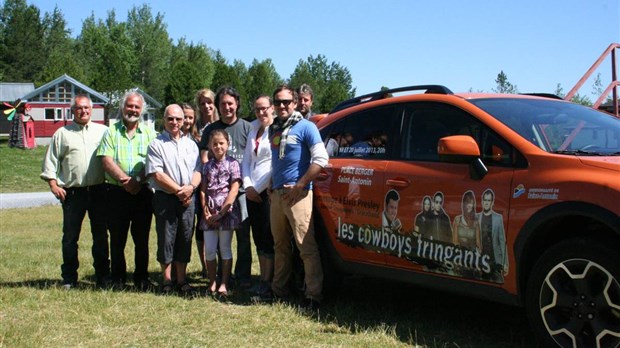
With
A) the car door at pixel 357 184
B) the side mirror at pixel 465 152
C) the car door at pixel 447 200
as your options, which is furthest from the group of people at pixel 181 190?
the side mirror at pixel 465 152

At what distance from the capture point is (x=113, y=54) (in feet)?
177

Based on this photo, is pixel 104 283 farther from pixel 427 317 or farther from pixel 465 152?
pixel 465 152

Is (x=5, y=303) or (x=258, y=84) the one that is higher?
(x=258, y=84)

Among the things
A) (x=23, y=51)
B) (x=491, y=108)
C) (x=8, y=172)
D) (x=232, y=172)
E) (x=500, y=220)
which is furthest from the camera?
(x=23, y=51)

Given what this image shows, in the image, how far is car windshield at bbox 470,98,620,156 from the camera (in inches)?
164

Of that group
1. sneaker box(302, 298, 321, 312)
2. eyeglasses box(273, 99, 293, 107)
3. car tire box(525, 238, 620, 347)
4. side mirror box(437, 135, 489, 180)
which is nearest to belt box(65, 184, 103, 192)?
eyeglasses box(273, 99, 293, 107)

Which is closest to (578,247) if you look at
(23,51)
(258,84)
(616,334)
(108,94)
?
(616,334)

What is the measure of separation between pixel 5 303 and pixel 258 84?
58.5 meters

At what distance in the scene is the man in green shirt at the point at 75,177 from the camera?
6.32m

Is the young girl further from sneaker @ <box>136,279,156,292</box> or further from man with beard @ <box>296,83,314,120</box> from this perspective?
man with beard @ <box>296,83,314,120</box>

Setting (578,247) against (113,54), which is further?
(113,54)

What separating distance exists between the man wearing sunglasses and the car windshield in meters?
1.38

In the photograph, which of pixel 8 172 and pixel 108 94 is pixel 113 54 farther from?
pixel 8 172

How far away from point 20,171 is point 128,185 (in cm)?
2112
